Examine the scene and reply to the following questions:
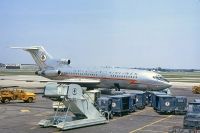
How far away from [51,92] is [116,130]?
537 cm

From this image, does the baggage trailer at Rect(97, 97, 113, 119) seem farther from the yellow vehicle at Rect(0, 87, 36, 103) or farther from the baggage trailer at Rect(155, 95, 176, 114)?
the yellow vehicle at Rect(0, 87, 36, 103)

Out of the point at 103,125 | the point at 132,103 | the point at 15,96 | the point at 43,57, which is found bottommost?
the point at 103,125

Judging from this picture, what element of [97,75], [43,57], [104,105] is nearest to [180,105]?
[104,105]

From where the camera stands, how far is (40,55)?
67.6 m

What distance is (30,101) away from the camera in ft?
152

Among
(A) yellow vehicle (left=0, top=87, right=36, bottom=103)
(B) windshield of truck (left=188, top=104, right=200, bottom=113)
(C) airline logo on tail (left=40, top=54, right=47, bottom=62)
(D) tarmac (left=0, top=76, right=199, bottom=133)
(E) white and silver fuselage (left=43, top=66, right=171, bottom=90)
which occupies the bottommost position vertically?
(D) tarmac (left=0, top=76, right=199, bottom=133)

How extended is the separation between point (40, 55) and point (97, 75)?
12687 mm

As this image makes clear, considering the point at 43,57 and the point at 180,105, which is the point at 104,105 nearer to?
the point at 180,105

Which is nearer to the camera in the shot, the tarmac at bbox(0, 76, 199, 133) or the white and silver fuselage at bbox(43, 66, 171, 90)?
the tarmac at bbox(0, 76, 199, 133)

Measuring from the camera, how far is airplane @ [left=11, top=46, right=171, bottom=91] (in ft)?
185

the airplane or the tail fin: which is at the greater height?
the tail fin

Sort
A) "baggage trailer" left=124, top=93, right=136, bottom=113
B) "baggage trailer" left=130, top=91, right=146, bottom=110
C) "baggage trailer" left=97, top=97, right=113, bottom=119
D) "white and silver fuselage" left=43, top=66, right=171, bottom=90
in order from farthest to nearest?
"white and silver fuselage" left=43, top=66, right=171, bottom=90, "baggage trailer" left=130, top=91, right=146, bottom=110, "baggage trailer" left=124, top=93, right=136, bottom=113, "baggage trailer" left=97, top=97, right=113, bottom=119

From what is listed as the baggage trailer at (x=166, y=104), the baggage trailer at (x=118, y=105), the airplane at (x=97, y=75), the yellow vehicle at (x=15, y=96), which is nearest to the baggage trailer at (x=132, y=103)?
the baggage trailer at (x=118, y=105)

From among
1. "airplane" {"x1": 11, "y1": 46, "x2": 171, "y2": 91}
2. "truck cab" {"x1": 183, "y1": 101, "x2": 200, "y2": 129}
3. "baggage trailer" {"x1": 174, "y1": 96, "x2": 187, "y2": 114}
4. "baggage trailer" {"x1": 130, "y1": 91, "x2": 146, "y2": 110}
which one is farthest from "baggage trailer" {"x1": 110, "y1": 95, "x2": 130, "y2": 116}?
"airplane" {"x1": 11, "y1": 46, "x2": 171, "y2": 91}
